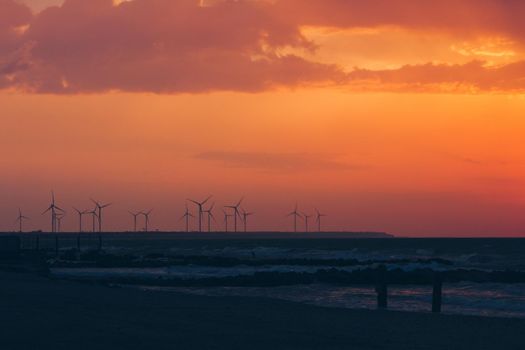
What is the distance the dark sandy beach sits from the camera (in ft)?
66.0

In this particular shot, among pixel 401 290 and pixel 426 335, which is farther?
pixel 401 290

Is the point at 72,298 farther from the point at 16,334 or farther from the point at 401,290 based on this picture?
the point at 401,290

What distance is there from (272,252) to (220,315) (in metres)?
123

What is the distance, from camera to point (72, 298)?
97.4ft

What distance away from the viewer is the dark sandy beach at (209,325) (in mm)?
20125

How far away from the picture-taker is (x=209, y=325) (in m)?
24.0

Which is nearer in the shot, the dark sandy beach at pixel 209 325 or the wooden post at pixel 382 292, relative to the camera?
the dark sandy beach at pixel 209 325

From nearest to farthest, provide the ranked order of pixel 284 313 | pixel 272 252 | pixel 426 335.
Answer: pixel 426 335 < pixel 284 313 < pixel 272 252

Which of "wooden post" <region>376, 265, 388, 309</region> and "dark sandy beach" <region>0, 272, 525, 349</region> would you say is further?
"wooden post" <region>376, 265, 388, 309</region>

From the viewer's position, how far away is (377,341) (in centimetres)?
2242

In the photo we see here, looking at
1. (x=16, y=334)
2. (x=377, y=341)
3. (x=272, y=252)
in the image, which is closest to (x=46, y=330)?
(x=16, y=334)

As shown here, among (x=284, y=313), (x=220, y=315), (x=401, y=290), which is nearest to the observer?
(x=220, y=315)

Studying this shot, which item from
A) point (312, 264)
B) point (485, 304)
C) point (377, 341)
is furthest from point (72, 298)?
point (312, 264)

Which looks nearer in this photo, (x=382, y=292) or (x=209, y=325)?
(x=209, y=325)
